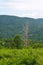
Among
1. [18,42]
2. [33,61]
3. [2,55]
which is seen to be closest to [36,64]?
[33,61]

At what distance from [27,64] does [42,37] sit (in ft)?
498

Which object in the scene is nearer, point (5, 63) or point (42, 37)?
point (5, 63)

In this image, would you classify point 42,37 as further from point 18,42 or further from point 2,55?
point 2,55

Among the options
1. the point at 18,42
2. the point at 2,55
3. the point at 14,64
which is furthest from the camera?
the point at 18,42

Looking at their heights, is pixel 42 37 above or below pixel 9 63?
below

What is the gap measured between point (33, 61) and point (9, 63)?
1.56m

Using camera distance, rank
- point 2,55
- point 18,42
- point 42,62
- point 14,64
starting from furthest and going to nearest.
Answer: point 18,42, point 2,55, point 42,62, point 14,64

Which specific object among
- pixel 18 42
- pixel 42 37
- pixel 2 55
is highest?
pixel 2 55

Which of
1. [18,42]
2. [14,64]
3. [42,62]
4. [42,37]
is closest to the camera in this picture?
[14,64]

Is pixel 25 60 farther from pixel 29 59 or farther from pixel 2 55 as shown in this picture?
pixel 2 55

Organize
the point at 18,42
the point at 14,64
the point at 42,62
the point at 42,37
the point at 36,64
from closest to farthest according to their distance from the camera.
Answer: the point at 14,64 → the point at 36,64 → the point at 42,62 → the point at 18,42 → the point at 42,37

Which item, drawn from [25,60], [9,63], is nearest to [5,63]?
[9,63]

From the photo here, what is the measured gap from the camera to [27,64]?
1402 cm

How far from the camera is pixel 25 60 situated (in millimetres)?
14289
